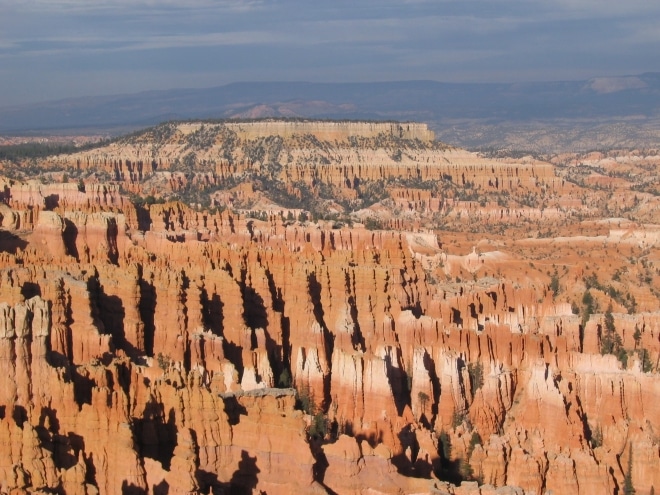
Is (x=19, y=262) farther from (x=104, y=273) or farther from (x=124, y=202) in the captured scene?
(x=124, y=202)

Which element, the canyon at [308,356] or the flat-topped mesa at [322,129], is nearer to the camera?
the canyon at [308,356]

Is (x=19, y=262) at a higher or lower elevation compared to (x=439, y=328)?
higher

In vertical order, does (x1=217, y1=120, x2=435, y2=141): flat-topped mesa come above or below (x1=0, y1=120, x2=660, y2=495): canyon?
above

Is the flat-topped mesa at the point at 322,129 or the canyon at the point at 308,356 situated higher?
the flat-topped mesa at the point at 322,129

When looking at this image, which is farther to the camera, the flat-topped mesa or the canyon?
the flat-topped mesa

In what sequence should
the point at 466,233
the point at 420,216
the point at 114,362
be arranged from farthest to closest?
the point at 420,216 → the point at 466,233 → the point at 114,362

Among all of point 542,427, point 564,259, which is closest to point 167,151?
point 564,259
